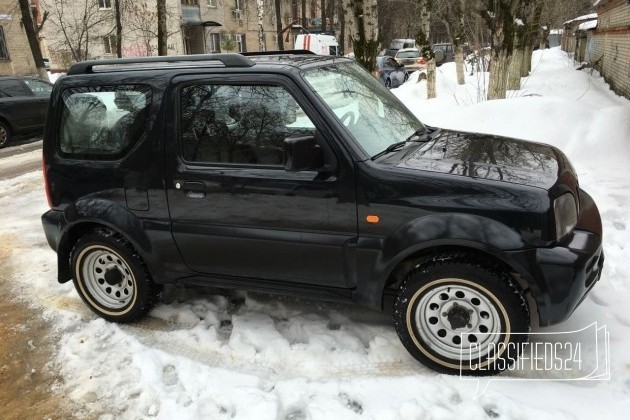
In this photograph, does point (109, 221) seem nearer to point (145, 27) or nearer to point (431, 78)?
point (431, 78)

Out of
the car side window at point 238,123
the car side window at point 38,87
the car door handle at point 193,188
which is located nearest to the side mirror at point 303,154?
the car side window at point 238,123

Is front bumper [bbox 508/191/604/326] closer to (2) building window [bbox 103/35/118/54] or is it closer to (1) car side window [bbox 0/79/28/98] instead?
(1) car side window [bbox 0/79/28/98]

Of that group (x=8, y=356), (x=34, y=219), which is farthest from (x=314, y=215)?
(x=34, y=219)

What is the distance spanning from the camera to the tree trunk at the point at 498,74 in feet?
33.1

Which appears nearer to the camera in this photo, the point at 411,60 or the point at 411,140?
the point at 411,140

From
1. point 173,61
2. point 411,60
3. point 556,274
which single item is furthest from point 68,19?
point 556,274

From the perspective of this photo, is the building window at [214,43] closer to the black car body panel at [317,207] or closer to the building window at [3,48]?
the building window at [3,48]

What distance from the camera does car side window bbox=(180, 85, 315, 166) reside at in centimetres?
321

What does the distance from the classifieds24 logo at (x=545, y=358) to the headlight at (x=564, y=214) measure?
68cm

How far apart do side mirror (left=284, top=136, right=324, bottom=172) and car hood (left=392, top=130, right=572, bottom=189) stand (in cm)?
48

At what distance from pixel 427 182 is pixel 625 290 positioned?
2099 mm

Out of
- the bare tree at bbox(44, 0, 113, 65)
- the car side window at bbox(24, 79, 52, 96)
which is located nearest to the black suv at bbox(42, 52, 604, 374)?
the car side window at bbox(24, 79, 52, 96)

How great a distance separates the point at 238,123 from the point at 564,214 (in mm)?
2021

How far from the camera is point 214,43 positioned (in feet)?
131
